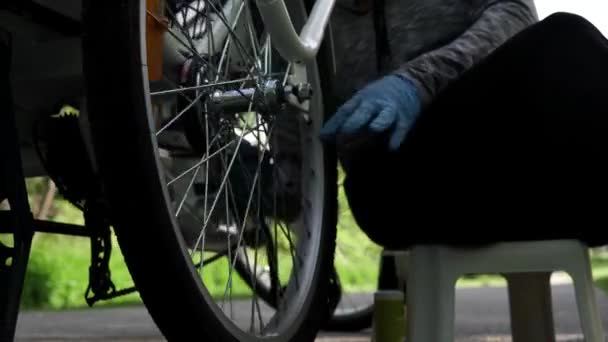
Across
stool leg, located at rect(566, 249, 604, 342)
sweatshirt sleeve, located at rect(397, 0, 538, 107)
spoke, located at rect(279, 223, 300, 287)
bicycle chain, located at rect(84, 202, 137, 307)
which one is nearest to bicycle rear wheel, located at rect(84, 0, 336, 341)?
spoke, located at rect(279, 223, 300, 287)

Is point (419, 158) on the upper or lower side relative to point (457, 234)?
upper

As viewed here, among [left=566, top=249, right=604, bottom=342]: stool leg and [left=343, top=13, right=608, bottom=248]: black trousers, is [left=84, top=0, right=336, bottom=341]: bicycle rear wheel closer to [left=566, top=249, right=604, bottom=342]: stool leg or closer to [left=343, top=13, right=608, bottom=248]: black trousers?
[left=343, top=13, right=608, bottom=248]: black trousers

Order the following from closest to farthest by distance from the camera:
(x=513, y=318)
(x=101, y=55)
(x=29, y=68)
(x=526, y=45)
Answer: (x=101, y=55) → (x=526, y=45) → (x=29, y=68) → (x=513, y=318)

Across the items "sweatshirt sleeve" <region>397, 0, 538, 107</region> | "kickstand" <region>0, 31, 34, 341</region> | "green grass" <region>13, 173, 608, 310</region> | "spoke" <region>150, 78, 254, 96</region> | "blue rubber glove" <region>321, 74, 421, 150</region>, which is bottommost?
"green grass" <region>13, 173, 608, 310</region>

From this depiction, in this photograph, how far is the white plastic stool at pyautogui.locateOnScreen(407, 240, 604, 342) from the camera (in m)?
1.18

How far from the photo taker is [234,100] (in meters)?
1.29

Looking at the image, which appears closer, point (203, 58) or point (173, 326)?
point (173, 326)

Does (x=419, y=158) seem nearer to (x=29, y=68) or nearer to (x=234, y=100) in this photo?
(x=234, y=100)

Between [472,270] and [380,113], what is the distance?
0.26 metres

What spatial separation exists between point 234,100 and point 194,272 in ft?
1.05

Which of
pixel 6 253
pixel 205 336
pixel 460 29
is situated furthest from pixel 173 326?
pixel 460 29

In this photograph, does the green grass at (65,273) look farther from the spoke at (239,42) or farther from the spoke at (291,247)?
the spoke at (239,42)

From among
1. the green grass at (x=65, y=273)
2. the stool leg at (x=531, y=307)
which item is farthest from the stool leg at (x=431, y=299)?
the green grass at (x=65, y=273)

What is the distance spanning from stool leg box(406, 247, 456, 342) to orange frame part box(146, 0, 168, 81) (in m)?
0.44
